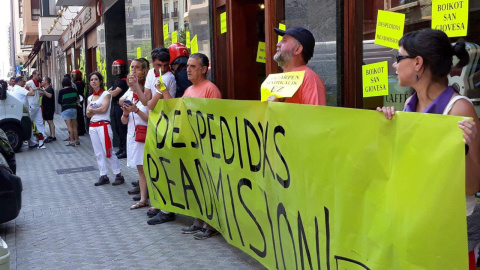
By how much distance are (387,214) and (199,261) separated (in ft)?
9.11

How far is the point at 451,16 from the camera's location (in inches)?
142

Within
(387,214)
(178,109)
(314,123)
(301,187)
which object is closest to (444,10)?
(314,123)

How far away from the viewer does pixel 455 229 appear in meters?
2.28

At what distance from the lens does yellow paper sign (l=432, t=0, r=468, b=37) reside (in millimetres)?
3482

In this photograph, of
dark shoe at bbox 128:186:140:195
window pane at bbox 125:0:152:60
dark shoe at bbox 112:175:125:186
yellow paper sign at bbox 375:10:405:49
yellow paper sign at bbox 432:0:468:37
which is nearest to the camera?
yellow paper sign at bbox 432:0:468:37

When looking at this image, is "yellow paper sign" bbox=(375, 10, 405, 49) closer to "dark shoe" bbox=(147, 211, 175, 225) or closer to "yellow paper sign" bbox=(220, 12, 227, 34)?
"dark shoe" bbox=(147, 211, 175, 225)

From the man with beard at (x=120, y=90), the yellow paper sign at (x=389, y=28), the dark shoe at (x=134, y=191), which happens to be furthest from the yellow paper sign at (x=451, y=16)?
the man with beard at (x=120, y=90)

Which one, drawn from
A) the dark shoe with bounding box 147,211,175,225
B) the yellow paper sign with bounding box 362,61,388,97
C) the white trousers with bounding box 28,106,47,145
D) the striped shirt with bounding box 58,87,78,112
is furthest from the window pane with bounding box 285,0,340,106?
the white trousers with bounding box 28,106,47,145

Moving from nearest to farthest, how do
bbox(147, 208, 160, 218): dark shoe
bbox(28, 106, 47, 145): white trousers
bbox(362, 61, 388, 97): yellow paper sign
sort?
bbox(362, 61, 388, 97): yellow paper sign → bbox(147, 208, 160, 218): dark shoe → bbox(28, 106, 47, 145): white trousers

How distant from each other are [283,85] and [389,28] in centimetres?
96

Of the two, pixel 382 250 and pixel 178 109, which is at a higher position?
pixel 178 109

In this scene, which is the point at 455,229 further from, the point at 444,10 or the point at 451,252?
the point at 444,10

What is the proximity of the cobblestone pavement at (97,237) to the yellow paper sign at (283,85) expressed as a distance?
1681mm

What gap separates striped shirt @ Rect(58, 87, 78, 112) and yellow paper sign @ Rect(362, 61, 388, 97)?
1134cm
